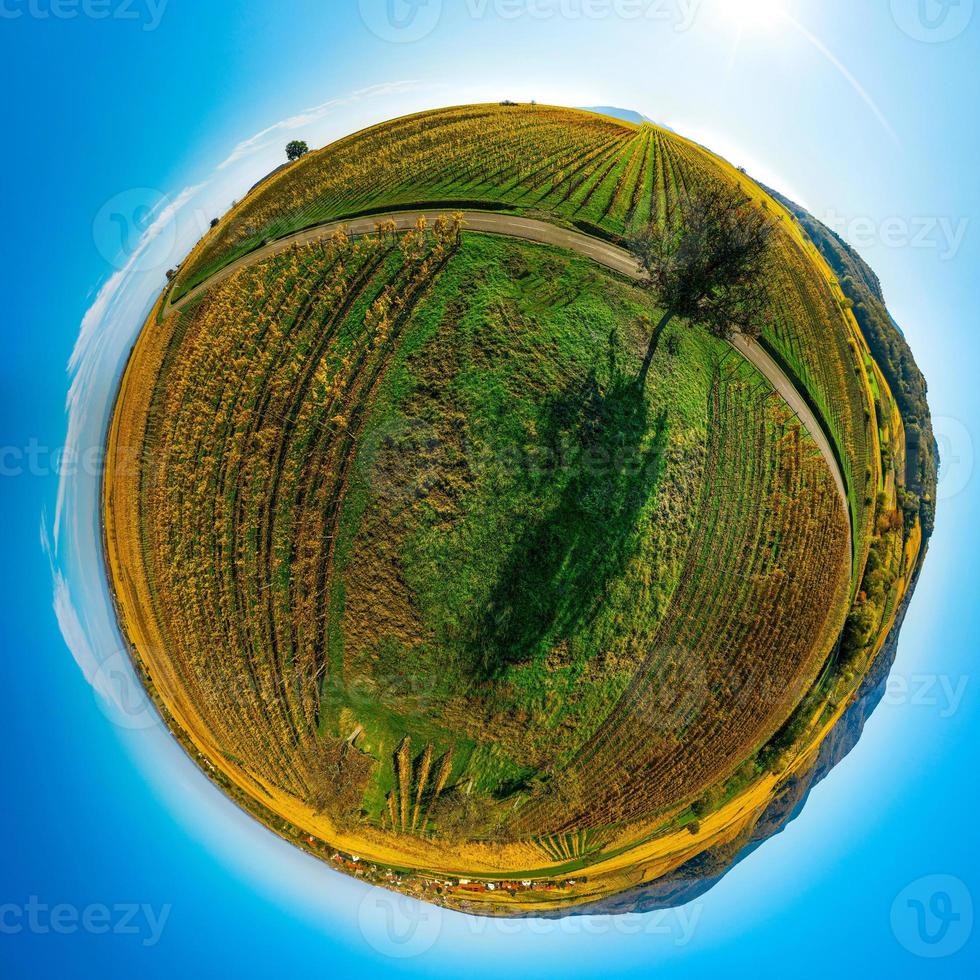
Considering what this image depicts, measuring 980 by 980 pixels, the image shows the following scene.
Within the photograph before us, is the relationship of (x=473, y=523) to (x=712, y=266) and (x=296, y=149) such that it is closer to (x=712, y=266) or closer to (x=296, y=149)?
(x=712, y=266)

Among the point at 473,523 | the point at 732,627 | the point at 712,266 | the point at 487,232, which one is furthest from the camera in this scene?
the point at 732,627

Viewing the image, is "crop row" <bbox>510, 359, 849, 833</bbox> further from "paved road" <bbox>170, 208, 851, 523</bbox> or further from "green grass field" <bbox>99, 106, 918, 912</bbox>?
"paved road" <bbox>170, 208, 851, 523</bbox>

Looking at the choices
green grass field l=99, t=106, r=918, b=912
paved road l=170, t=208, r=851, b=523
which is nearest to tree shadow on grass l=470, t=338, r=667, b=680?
green grass field l=99, t=106, r=918, b=912

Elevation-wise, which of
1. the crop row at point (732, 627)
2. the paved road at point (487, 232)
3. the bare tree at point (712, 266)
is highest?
the paved road at point (487, 232)

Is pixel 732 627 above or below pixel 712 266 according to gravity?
below

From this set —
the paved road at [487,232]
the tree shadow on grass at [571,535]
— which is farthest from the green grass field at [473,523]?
the paved road at [487,232]

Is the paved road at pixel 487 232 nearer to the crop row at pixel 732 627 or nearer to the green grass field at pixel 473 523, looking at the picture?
the green grass field at pixel 473 523

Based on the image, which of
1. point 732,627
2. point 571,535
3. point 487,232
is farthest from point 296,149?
point 732,627

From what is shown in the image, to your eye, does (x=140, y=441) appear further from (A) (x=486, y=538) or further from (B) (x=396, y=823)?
(B) (x=396, y=823)
